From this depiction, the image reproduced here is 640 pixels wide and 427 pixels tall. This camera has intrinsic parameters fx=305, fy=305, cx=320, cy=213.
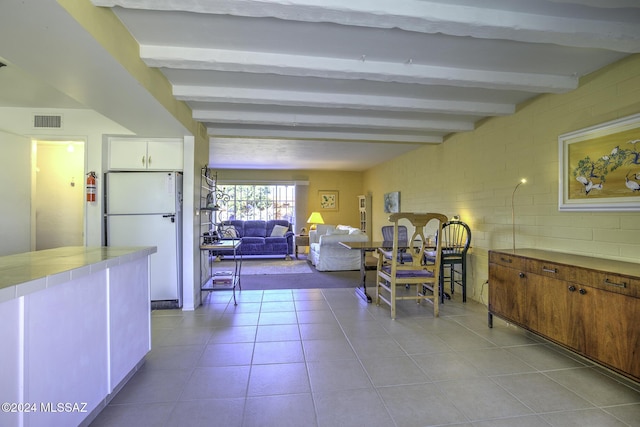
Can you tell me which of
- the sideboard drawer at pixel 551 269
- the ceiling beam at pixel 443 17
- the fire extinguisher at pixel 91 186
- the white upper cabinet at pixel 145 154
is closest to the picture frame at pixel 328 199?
the white upper cabinet at pixel 145 154

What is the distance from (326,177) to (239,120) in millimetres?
5609

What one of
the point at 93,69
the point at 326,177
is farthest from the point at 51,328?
the point at 326,177

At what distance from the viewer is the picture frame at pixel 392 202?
632 cm

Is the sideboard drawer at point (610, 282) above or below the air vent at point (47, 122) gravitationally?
below

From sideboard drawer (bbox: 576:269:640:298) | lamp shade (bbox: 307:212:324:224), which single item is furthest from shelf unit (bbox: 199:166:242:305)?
lamp shade (bbox: 307:212:324:224)

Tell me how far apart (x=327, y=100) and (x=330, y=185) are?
19.9ft

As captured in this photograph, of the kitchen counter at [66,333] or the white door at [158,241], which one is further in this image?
the white door at [158,241]

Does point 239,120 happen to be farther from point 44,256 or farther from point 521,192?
point 521,192

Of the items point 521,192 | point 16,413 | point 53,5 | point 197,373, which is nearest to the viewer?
point 16,413

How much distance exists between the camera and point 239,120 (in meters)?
3.51

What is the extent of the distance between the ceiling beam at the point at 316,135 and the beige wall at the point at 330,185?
14.0 feet

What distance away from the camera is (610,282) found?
1885 millimetres

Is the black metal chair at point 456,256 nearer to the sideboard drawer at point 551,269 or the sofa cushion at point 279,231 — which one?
the sideboard drawer at point 551,269

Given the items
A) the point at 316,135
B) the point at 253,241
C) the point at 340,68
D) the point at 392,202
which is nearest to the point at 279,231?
the point at 253,241
